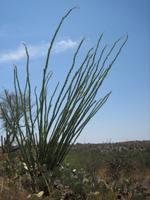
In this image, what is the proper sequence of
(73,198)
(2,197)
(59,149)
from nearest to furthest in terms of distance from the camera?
(2,197) < (73,198) < (59,149)

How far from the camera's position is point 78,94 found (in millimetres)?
5758

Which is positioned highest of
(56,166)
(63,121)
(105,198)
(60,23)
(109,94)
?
(60,23)

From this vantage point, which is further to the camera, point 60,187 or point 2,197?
point 60,187

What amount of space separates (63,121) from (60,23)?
130cm

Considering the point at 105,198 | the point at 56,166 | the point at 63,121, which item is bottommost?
the point at 105,198

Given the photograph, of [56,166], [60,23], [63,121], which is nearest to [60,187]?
[56,166]

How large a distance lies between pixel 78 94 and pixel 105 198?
160 cm

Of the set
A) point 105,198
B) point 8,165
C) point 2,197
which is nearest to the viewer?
point 2,197

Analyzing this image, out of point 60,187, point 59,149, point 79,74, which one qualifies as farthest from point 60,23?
point 60,187

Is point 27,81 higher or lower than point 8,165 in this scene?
higher

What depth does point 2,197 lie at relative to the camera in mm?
3678

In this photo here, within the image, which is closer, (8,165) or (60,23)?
(60,23)

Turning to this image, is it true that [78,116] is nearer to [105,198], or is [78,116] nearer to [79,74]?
[79,74]

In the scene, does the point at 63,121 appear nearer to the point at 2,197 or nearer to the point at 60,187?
the point at 60,187
